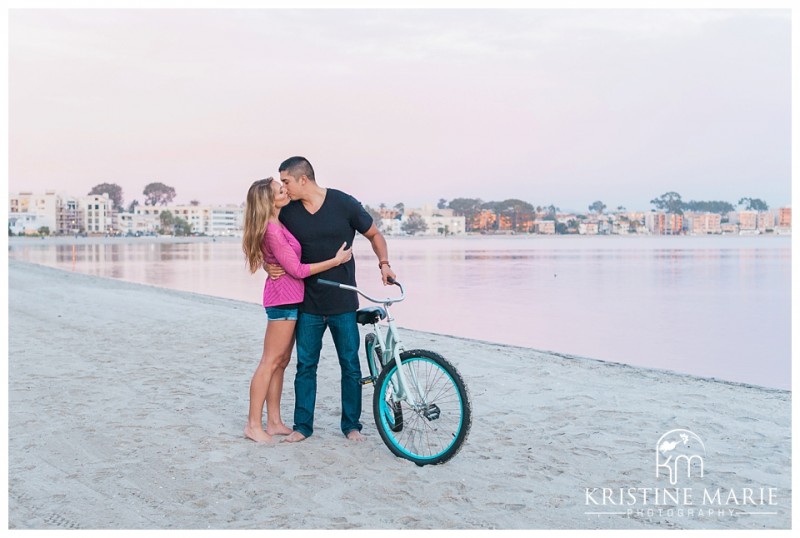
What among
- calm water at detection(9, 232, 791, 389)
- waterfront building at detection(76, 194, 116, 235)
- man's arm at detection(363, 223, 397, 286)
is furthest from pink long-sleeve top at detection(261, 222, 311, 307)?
waterfront building at detection(76, 194, 116, 235)

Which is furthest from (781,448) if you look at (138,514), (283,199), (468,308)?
(468,308)

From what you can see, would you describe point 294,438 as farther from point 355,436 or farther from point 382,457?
point 382,457

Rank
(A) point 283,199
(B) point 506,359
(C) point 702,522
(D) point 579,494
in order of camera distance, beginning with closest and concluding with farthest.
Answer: (C) point 702,522
(D) point 579,494
(A) point 283,199
(B) point 506,359

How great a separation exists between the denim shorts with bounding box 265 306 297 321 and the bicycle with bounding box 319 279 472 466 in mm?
357

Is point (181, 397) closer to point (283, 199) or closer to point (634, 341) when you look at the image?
point (283, 199)

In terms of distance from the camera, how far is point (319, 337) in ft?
16.9

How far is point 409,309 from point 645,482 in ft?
48.1

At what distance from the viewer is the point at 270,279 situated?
5074 millimetres

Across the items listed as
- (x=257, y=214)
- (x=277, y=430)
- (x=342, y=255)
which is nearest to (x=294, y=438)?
(x=277, y=430)

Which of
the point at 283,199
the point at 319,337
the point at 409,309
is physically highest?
the point at 283,199

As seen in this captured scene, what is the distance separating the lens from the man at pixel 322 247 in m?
4.95

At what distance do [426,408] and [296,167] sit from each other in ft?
5.42

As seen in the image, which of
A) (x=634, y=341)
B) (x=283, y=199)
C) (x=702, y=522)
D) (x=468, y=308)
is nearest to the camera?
(x=702, y=522)

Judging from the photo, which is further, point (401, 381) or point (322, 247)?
point (322, 247)
